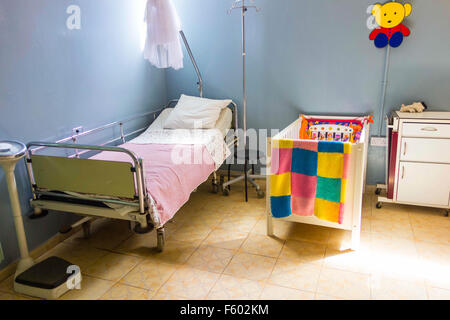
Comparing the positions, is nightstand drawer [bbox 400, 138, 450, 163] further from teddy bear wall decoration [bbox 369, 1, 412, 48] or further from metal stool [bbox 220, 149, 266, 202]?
metal stool [bbox 220, 149, 266, 202]

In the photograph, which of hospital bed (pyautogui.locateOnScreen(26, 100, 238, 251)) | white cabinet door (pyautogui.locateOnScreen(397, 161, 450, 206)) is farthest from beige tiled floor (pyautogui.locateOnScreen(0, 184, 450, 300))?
hospital bed (pyautogui.locateOnScreen(26, 100, 238, 251))

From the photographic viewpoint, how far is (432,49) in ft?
9.95

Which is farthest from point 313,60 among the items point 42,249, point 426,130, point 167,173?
point 42,249

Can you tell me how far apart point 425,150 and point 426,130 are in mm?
153

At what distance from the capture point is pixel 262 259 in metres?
2.46

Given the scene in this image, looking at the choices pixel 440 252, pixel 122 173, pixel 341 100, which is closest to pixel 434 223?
pixel 440 252

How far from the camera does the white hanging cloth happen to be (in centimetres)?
300

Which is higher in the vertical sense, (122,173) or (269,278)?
(122,173)

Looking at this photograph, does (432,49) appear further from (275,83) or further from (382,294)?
(382,294)

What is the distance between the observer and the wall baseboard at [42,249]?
2312mm

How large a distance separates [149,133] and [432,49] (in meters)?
2.46

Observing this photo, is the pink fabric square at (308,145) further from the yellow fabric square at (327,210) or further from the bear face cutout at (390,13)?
the bear face cutout at (390,13)
